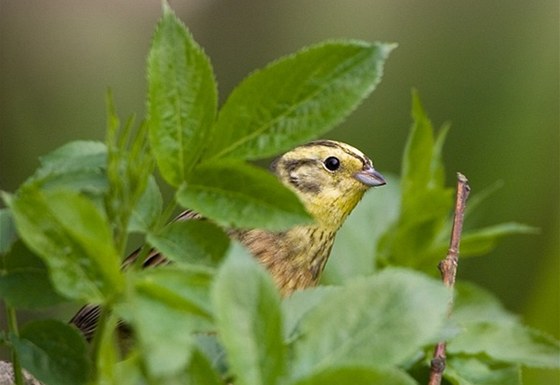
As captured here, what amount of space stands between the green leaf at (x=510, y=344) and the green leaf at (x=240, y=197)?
0.29 meters

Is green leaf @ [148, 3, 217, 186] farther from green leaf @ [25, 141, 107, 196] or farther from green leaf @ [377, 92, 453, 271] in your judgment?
green leaf @ [377, 92, 453, 271]

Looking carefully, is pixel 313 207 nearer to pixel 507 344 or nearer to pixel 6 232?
pixel 507 344

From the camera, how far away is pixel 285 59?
2.54ft

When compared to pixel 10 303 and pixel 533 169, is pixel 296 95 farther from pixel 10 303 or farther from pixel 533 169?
pixel 533 169

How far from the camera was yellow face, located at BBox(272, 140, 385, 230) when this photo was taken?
189cm

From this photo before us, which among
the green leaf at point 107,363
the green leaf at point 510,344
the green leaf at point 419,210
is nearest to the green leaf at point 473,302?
the green leaf at point 419,210

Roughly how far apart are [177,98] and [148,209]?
8 cm

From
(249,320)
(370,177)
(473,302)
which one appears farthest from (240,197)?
(370,177)

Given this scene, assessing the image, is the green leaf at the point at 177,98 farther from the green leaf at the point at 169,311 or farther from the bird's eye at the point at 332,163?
the bird's eye at the point at 332,163

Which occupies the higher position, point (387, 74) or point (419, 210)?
point (419, 210)

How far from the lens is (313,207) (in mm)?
1917

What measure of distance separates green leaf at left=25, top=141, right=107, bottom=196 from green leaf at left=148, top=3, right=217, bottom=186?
45mm

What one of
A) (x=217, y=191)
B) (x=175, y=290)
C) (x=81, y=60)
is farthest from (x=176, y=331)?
(x=81, y=60)

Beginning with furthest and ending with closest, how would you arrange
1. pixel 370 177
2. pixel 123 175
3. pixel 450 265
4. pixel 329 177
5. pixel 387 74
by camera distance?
pixel 387 74, pixel 329 177, pixel 370 177, pixel 450 265, pixel 123 175
